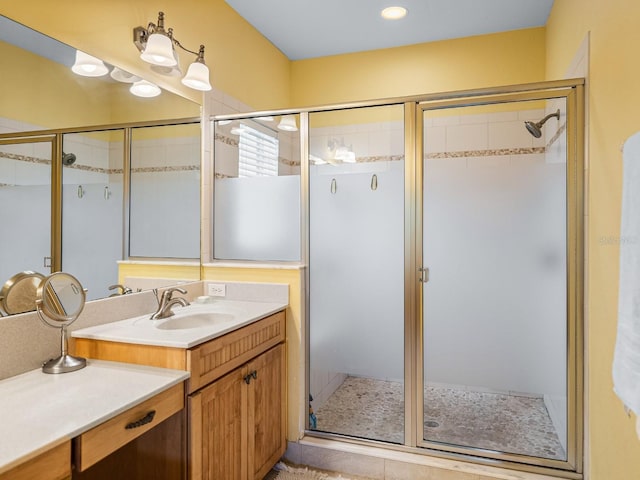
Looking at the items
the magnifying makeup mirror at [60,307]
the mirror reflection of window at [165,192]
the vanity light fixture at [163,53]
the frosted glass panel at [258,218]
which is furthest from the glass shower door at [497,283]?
the magnifying makeup mirror at [60,307]

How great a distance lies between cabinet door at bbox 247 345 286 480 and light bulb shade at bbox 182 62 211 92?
4.68 ft

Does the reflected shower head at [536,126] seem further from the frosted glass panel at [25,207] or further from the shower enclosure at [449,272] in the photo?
the frosted glass panel at [25,207]

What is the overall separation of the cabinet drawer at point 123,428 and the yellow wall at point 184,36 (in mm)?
1365

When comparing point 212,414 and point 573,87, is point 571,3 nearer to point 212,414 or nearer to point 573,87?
point 573,87

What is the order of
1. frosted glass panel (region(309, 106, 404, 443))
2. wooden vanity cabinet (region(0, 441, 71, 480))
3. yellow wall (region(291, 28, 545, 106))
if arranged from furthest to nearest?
1. yellow wall (region(291, 28, 545, 106))
2. frosted glass panel (region(309, 106, 404, 443))
3. wooden vanity cabinet (region(0, 441, 71, 480))

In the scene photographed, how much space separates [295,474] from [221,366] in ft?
2.93

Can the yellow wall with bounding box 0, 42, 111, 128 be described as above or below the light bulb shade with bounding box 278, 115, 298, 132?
below

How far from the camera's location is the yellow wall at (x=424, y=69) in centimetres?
295

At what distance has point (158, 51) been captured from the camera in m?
1.83

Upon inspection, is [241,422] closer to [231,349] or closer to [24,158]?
[231,349]

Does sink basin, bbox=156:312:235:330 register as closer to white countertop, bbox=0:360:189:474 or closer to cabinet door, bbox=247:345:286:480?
cabinet door, bbox=247:345:286:480

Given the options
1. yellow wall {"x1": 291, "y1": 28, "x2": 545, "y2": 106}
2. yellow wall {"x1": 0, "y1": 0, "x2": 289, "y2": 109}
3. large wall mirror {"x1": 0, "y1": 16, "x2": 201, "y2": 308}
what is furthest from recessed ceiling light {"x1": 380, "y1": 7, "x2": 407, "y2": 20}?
large wall mirror {"x1": 0, "y1": 16, "x2": 201, "y2": 308}

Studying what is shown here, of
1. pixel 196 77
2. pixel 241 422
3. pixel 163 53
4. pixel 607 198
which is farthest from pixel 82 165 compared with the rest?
pixel 607 198

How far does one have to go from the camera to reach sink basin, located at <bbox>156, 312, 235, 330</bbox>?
6.19 ft
